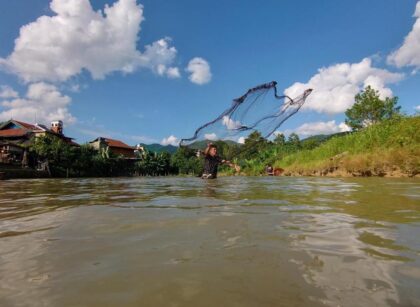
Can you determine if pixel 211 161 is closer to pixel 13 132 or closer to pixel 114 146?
pixel 13 132

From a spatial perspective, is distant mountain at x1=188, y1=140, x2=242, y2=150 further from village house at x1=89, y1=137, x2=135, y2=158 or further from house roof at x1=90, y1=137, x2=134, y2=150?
house roof at x1=90, y1=137, x2=134, y2=150

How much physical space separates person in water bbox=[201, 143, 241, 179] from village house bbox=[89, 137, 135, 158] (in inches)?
1634

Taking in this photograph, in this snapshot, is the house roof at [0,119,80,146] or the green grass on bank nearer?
the green grass on bank

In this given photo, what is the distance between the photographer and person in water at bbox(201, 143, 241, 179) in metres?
12.2

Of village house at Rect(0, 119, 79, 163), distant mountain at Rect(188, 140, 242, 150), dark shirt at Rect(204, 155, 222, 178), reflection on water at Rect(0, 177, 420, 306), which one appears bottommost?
reflection on water at Rect(0, 177, 420, 306)

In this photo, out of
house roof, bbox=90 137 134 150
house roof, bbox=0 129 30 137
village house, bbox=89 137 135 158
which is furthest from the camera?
house roof, bbox=90 137 134 150

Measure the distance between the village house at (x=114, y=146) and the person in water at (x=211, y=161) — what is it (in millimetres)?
41503

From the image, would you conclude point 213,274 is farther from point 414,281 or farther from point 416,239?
point 416,239

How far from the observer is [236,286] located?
5.64 ft

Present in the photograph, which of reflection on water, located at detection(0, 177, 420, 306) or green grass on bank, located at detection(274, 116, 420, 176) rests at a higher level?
green grass on bank, located at detection(274, 116, 420, 176)

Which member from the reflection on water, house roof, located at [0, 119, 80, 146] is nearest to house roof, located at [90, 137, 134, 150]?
house roof, located at [0, 119, 80, 146]

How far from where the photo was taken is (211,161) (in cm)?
1273

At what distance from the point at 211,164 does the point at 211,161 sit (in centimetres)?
21

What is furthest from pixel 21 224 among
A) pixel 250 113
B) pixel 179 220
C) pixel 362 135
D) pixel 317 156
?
pixel 317 156
